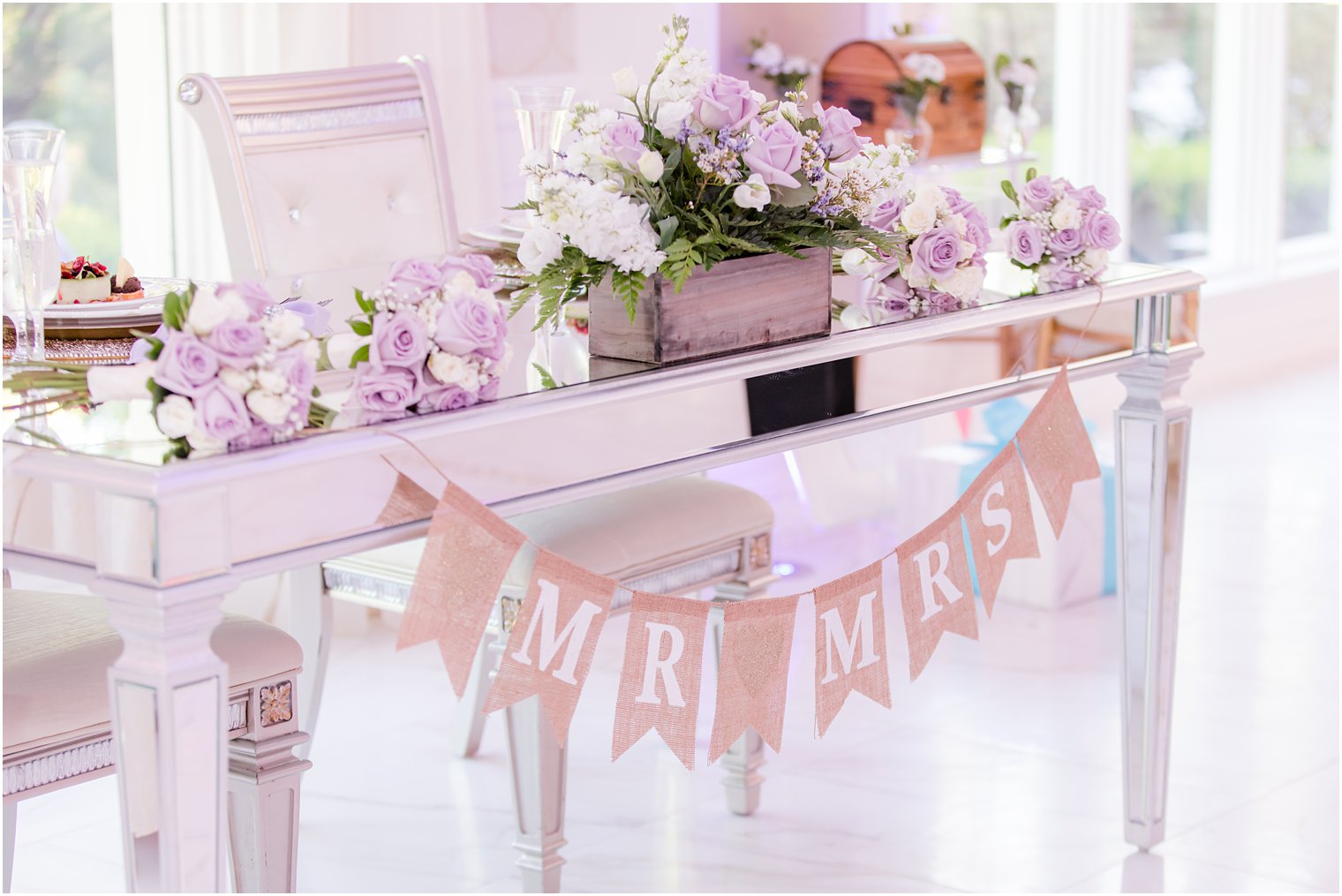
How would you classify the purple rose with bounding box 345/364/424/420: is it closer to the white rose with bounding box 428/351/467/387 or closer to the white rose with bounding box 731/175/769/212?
the white rose with bounding box 428/351/467/387

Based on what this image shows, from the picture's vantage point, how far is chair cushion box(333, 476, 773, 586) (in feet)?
6.66

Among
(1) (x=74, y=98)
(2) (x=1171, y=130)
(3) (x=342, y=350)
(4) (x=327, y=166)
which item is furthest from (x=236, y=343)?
(2) (x=1171, y=130)

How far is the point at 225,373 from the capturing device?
4.08ft

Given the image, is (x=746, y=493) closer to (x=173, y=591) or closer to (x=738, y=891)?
(x=738, y=891)

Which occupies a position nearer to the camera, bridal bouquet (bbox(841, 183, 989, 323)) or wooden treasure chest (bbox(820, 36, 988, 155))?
bridal bouquet (bbox(841, 183, 989, 323))

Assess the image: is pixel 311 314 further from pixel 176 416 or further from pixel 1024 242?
pixel 1024 242

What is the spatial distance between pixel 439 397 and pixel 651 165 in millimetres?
291

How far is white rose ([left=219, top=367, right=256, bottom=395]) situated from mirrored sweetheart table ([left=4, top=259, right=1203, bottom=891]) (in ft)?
0.16

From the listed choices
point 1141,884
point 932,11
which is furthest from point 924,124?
point 1141,884

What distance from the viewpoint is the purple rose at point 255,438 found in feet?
4.15

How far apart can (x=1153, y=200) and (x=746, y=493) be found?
156 inches

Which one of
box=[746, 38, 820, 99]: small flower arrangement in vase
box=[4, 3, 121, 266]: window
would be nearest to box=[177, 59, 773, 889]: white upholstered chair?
box=[4, 3, 121, 266]: window

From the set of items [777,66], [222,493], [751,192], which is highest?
[777,66]

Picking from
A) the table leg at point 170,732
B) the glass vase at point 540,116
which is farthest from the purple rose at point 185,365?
the glass vase at point 540,116
